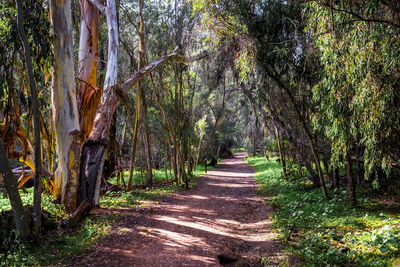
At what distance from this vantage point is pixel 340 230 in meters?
5.02

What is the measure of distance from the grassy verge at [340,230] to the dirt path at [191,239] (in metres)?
0.40

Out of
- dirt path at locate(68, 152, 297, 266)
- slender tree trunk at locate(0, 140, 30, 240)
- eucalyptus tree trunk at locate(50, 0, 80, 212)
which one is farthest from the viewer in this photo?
eucalyptus tree trunk at locate(50, 0, 80, 212)

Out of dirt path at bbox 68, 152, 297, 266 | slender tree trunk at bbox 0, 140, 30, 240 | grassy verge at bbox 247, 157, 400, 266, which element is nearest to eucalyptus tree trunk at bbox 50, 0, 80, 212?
dirt path at bbox 68, 152, 297, 266

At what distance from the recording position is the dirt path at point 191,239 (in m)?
4.37

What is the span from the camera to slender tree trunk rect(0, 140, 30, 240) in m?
4.18

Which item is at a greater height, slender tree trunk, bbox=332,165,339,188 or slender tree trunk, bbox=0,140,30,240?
slender tree trunk, bbox=0,140,30,240

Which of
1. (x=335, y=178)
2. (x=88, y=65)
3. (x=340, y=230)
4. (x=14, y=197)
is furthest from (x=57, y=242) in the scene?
(x=335, y=178)

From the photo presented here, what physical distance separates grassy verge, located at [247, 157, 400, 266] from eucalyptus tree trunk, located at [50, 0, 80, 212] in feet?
17.2

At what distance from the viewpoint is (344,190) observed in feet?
26.2

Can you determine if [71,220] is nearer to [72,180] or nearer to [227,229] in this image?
[72,180]

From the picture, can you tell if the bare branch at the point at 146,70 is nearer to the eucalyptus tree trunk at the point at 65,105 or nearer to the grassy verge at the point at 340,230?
the eucalyptus tree trunk at the point at 65,105

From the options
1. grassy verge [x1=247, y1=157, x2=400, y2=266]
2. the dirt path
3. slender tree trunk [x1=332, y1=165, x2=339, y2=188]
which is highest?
slender tree trunk [x1=332, y1=165, x2=339, y2=188]

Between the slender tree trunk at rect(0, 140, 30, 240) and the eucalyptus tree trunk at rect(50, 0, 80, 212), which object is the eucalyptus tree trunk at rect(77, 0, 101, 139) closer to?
the eucalyptus tree trunk at rect(50, 0, 80, 212)

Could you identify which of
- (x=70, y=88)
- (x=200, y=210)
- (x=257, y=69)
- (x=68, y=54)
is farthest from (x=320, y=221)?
(x=68, y=54)
